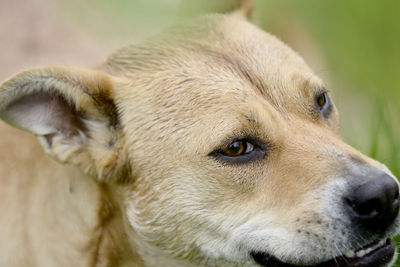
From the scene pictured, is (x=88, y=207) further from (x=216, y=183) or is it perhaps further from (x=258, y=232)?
(x=258, y=232)

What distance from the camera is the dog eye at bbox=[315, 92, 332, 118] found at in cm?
387

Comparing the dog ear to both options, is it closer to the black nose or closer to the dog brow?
the dog brow

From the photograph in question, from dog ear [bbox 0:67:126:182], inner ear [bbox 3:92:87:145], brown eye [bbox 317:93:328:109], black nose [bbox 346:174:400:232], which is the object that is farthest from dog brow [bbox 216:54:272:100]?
inner ear [bbox 3:92:87:145]

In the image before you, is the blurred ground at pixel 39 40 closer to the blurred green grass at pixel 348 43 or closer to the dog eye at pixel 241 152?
the blurred green grass at pixel 348 43

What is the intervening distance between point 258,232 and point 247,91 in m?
0.85

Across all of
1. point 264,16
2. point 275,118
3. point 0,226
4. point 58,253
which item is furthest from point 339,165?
point 264,16

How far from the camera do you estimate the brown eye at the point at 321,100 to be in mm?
3891

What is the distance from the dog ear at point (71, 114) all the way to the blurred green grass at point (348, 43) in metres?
2.05

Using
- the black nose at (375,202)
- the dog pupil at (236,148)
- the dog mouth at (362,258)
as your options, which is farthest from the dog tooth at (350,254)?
the dog pupil at (236,148)

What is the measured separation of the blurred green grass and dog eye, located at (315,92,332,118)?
172 cm

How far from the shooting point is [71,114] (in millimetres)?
3689

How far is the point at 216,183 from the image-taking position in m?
3.43

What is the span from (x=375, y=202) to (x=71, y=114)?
191cm

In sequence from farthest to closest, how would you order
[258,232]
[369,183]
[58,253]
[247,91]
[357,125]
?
1. [357,125]
2. [58,253]
3. [247,91]
4. [258,232]
5. [369,183]
